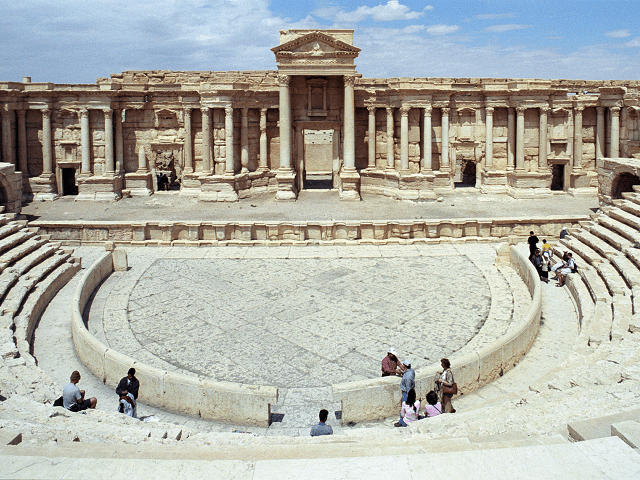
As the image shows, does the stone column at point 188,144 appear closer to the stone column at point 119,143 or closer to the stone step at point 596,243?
Answer: the stone column at point 119,143

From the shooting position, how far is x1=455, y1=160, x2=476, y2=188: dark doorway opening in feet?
114

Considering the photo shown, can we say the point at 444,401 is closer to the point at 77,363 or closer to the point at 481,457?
the point at 481,457

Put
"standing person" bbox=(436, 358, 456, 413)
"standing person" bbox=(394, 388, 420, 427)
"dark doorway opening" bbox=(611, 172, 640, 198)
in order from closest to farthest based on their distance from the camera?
"standing person" bbox=(394, 388, 420, 427)
"standing person" bbox=(436, 358, 456, 413)
"dark doorway opening" bbox=(611, 172, 640, 198)

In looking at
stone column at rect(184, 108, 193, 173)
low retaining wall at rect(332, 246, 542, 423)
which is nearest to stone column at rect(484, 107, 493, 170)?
stone column at rect(184, 108, 193, 173)

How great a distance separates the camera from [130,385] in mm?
9914

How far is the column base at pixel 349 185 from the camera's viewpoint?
1128 inches

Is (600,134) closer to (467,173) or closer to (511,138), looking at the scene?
(511,138)

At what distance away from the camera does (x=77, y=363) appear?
12.1m

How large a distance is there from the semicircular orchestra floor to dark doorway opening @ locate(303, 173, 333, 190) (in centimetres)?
1290

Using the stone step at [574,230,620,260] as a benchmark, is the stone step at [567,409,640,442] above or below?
below

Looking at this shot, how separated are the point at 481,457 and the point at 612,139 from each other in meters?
28.4

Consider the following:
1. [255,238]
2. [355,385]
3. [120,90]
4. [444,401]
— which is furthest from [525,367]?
[120,90]

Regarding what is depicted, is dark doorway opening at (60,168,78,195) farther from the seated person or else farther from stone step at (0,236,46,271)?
the seated person

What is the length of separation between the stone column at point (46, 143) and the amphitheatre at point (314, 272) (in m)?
0.14
